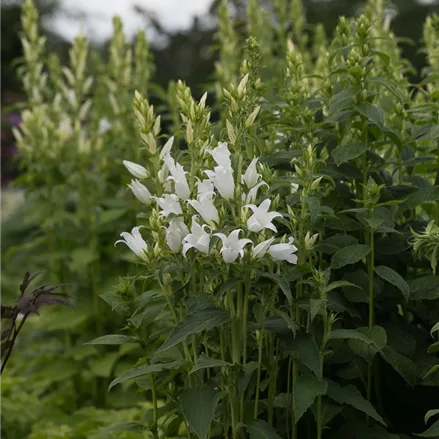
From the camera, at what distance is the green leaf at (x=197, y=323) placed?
6.52ft

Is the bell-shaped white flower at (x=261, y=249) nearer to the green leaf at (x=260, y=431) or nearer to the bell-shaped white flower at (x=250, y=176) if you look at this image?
the bell-shaped white flower at (x=250, y=176)

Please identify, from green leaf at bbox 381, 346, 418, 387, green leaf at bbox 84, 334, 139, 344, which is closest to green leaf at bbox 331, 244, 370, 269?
green leaf at bbox 381, 346, 418, 387

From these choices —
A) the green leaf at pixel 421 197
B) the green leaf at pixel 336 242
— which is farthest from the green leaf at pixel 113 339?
the green leaf at pixel 421 197

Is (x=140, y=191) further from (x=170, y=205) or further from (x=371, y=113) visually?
(x=371, y=113)

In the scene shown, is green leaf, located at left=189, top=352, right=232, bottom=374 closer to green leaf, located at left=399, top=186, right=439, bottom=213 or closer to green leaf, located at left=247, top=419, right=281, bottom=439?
green leaf, located at left=247, top=419, right=281, bottom=439

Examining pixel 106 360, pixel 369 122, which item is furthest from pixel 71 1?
pixel 369 122

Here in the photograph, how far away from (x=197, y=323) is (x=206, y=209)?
0.30 meters

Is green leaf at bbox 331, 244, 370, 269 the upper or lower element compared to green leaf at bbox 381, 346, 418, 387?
upper

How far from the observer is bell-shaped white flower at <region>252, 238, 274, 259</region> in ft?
6.38

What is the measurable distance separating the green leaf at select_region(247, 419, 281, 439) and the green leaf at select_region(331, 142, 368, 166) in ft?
2.59

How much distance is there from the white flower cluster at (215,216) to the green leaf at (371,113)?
429 millimetres

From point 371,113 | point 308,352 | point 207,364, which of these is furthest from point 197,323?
point 371,113

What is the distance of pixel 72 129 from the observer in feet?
15.8

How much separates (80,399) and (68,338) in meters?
0.36
